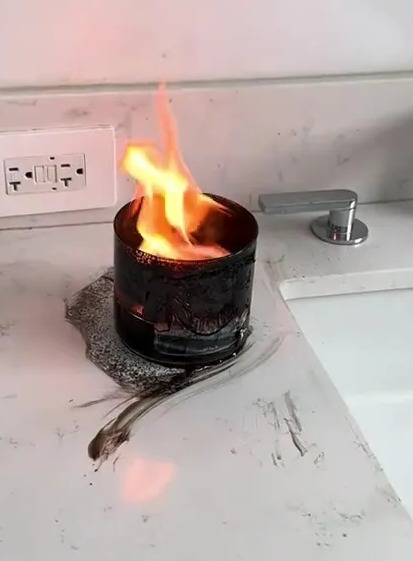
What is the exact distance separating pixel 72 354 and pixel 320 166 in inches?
14.0

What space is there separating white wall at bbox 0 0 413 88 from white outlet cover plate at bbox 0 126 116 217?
0.16ft

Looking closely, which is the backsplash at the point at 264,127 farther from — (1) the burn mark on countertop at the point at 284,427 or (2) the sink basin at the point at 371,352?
(1) the burn mark on countertop at the point at 284,427

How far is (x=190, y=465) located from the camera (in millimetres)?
636

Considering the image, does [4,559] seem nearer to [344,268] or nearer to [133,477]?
[133,477]

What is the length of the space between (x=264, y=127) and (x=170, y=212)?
0.69 ft

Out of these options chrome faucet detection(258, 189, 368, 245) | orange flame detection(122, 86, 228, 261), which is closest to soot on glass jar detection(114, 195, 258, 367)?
orange flame detection(122, 86, 228, 261)

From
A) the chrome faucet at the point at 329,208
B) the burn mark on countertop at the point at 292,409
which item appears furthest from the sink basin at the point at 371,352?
the burn mark on countertop at the point at 292,409

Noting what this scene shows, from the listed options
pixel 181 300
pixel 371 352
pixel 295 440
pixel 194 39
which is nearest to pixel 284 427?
pixel 295 440

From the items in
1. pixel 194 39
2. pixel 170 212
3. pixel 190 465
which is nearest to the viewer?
pixel 190 465

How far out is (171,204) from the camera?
0.74 metres

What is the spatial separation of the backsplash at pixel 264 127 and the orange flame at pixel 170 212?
0.08 meters

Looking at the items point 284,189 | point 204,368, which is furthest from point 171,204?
point 284,189

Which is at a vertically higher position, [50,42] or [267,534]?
[50,42]

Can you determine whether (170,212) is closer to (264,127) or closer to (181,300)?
(181,300)
